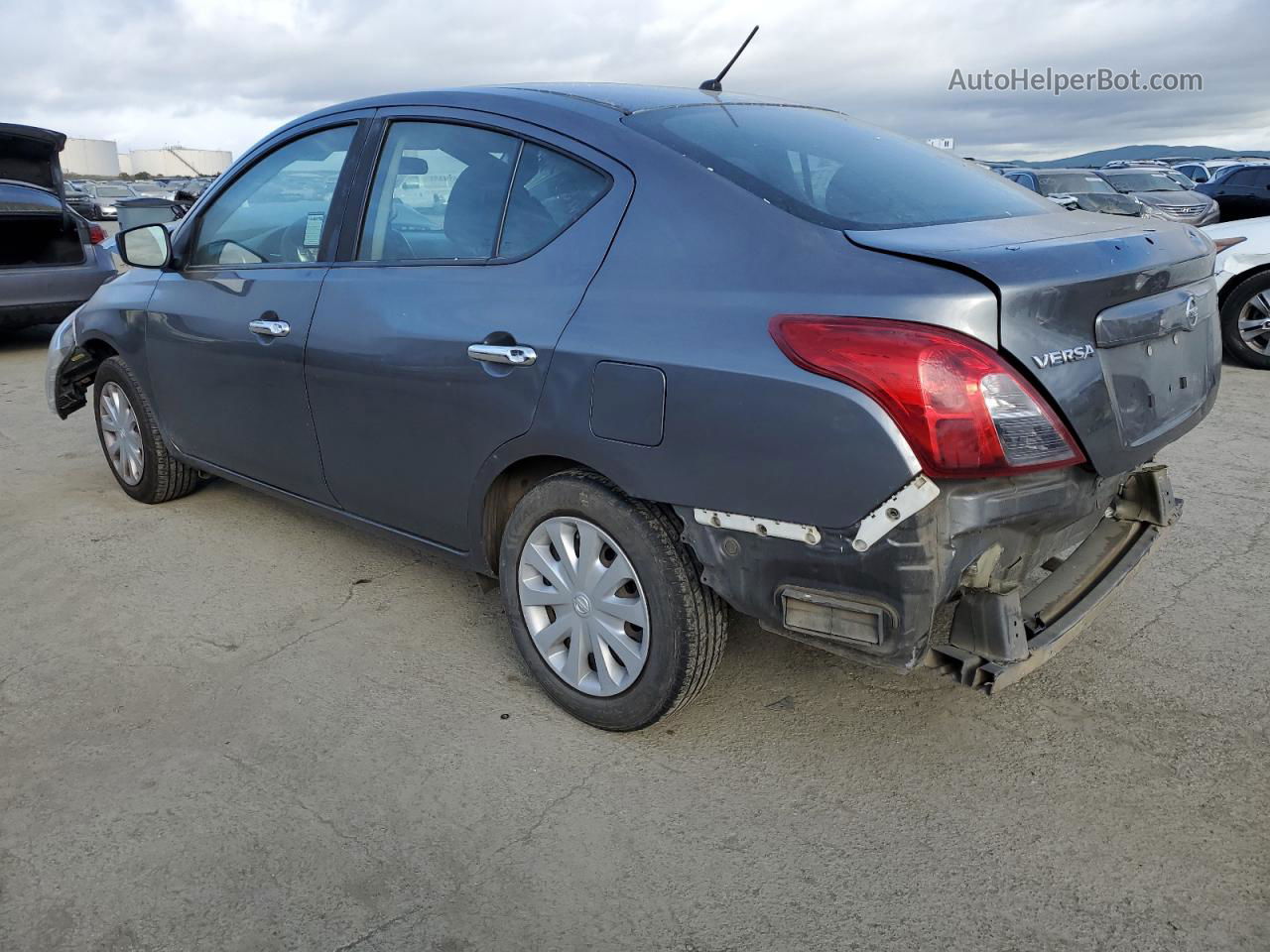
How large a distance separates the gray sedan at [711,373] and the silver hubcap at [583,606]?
11 millimetres

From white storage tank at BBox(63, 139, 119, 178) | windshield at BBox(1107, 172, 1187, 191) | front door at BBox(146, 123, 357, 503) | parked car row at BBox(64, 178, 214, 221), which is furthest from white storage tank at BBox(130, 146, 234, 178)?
front door at BBox(146, 123, 357, 503)

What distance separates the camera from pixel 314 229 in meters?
3.49

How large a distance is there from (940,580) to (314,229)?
244cm

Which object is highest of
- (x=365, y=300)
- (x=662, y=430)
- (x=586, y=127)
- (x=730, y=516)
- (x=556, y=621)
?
(x=586, y=127)

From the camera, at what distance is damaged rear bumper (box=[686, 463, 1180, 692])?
214 centimetres

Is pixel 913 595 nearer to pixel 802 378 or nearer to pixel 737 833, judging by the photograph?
pixel 802 378

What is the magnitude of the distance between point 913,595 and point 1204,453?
4.01 metres

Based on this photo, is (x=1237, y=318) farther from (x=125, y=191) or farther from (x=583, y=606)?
(x=125, y=191)

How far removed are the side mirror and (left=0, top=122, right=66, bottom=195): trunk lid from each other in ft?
22.1

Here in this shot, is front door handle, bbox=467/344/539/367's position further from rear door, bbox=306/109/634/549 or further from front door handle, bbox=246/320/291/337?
front door handle, bbox=246/320/291/337

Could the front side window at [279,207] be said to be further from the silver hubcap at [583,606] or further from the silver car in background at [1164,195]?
the silver car in background at [1164,195]

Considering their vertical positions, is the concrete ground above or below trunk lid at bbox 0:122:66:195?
below

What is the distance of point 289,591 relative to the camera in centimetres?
385

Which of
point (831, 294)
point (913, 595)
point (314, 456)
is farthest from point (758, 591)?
point (314, 456)
